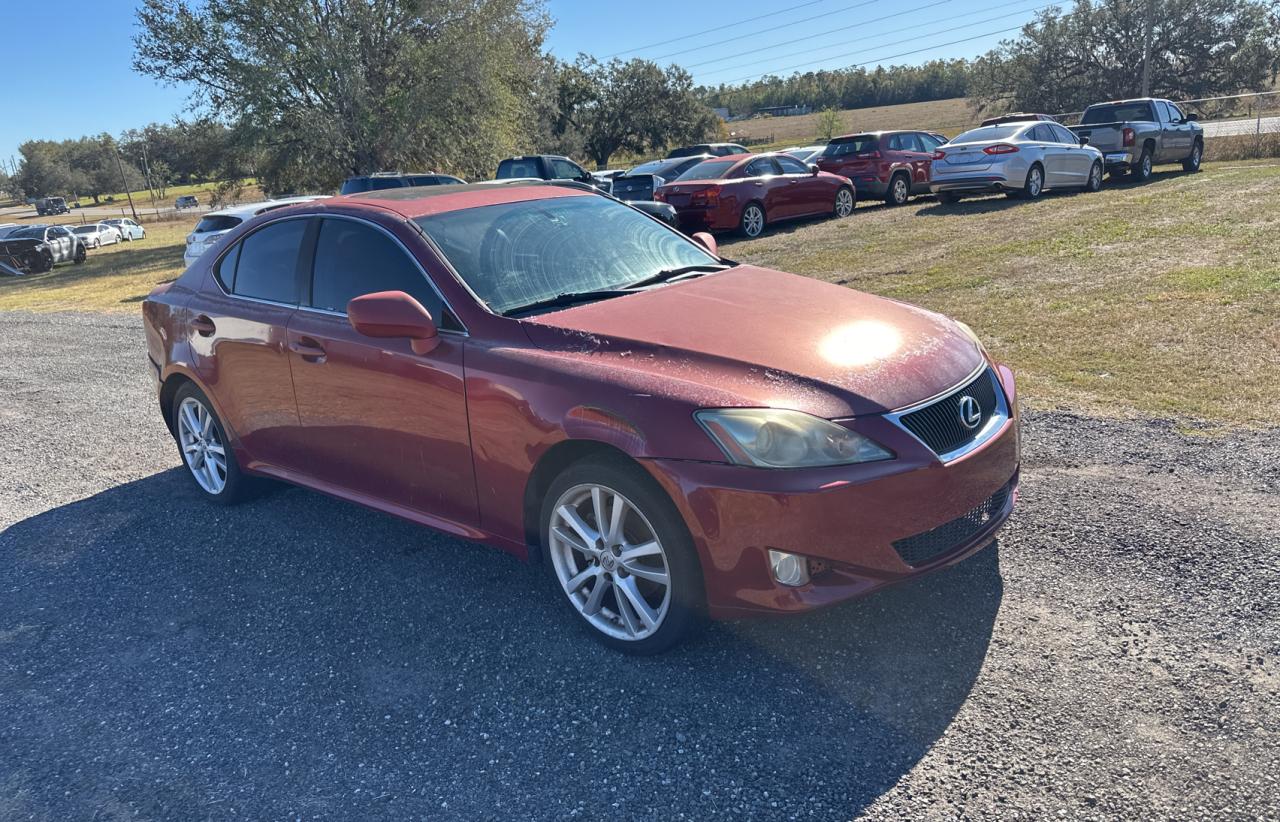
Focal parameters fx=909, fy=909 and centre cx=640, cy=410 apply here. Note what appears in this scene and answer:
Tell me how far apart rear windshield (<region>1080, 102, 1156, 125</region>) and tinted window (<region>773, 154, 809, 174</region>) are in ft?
24.1

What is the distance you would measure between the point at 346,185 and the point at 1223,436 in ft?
52.1

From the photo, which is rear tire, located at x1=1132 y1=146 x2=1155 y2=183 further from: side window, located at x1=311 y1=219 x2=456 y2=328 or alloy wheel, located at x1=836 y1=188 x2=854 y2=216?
side window, located at x1=311 y1=219 x2=456 y2=328

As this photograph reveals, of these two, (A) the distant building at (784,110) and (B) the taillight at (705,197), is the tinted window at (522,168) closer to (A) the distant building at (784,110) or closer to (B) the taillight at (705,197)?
(B) the taillight at (705,197)

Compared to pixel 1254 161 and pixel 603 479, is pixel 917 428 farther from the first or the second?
pixel 1254 161

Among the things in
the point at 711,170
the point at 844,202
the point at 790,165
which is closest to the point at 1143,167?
the point at 844,202

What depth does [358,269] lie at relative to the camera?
171 inches

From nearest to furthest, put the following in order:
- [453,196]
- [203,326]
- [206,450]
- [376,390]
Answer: [376,390], [453,196], [203,326], [206,450]

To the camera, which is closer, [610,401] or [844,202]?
[610,401]

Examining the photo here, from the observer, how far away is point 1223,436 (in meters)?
5.07

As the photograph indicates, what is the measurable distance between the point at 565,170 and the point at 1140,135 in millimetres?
12283

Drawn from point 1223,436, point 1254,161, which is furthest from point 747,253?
point 1254,161

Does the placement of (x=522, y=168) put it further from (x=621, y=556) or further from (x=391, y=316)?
(x=621, y=556)

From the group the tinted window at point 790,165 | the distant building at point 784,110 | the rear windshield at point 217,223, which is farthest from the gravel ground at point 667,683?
the distant building at point 784,110

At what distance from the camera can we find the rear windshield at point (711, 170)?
16.8 metres
